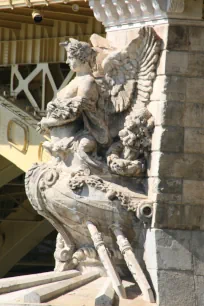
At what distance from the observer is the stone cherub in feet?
108

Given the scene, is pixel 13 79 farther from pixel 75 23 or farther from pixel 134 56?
pixel 134 56

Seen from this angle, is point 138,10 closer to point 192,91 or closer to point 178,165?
point 192,91

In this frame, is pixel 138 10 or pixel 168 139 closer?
pixel 168 139

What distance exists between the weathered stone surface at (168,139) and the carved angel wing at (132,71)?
596mm

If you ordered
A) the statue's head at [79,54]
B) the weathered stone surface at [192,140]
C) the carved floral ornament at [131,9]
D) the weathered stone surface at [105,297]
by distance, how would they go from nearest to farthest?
the weathered stone surface at [105,297] → the carved floral ornament at [131,9] → the weathered stone surface at [192,140] → the statue's head at [79,54]

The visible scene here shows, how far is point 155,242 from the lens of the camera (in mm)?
32781

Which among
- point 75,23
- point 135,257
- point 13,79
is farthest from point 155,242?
point 13,79

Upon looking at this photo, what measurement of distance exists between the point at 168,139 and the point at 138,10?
2.05 m

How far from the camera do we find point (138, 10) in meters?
33.2

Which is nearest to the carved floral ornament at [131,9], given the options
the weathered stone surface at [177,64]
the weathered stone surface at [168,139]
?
the weathered stone surface at [177,64]

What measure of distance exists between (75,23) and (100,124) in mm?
15546

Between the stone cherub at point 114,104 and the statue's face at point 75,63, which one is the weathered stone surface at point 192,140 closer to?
the stone cherub at point 114,104

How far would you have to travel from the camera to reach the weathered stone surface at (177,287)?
32750 millimetres

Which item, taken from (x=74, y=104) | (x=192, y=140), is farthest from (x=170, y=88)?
(x=74, y=104)
